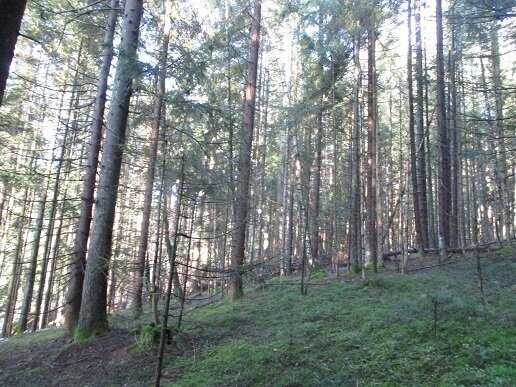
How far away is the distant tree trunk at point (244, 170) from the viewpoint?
34.6 ft

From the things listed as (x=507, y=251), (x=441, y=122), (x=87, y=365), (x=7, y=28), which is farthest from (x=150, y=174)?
(x=507, y=251)

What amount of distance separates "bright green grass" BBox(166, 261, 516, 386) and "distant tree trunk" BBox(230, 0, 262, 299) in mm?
1263

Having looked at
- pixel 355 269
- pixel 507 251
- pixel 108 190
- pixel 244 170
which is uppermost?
pixel 244 170

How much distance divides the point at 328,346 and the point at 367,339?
2.29 ft

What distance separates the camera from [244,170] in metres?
10.9

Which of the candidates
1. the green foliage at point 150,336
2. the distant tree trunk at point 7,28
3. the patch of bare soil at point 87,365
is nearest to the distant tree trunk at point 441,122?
the green foliage at point 150,336

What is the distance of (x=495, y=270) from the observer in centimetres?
1069

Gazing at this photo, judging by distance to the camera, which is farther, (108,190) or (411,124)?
(411,124)

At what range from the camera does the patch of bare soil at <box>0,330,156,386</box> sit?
623 cm

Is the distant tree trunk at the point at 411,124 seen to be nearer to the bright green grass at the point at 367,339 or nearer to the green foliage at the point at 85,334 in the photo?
the bright green grass at the point at 367,339

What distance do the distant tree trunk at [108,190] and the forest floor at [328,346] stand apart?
0.65 m

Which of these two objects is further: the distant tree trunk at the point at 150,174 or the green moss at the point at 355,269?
the green moss at the point at 355,269

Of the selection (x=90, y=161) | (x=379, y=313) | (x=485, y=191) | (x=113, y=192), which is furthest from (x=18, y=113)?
(x=485, y=191)

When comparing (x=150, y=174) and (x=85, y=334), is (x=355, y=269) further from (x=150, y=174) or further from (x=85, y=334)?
(x=85, y=334)
